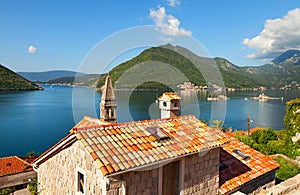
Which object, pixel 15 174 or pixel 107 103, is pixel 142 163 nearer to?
pixel 107 103

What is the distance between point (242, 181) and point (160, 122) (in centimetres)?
423

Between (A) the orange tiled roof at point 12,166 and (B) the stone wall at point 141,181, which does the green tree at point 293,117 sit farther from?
(A) the orange tiled roof at point 12,166

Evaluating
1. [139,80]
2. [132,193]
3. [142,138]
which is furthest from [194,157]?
[139,80]

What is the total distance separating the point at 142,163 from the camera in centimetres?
578

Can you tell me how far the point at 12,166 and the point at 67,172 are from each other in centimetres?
1357

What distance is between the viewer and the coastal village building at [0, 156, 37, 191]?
53.1ft

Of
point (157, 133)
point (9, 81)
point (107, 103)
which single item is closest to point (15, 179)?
point (107, 103)

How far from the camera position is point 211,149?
795 centimetres

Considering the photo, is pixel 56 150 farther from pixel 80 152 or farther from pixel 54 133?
pixel 54 133

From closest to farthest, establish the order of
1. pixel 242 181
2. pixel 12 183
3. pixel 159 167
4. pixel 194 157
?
pixel 159 167 → pixel 194 157 → pixel 242 181 → pixel 12 183

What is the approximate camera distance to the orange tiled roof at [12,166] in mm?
16719

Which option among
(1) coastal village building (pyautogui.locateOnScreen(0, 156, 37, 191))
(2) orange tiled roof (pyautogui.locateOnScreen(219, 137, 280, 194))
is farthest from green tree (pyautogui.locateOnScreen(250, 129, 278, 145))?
(1) coastal village building (pyautogui.locateOnScreen(0, 156, 37, 191))

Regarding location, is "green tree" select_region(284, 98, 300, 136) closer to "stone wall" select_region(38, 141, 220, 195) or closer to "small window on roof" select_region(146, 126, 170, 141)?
"stone wall" select_region(38, 141, 220, 195)

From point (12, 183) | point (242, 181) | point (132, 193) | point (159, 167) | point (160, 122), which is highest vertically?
point (160, 122)
